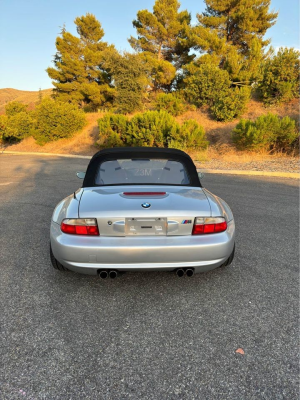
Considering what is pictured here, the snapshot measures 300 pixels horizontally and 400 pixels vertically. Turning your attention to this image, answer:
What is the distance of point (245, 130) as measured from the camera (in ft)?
48.3

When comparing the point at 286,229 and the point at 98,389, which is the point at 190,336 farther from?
the point at 286,229

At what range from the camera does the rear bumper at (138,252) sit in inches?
90.2

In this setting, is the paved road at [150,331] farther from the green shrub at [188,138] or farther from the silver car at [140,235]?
the green shrub at [188,138]

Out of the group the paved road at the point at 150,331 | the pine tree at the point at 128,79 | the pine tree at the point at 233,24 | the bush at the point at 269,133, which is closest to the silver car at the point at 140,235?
the paved road at the point at 150,331

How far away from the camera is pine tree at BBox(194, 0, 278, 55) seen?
26109mm

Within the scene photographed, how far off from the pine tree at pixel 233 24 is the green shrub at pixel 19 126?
19.4 metres

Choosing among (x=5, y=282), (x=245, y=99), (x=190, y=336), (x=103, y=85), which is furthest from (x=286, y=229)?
(x=103, y=85)

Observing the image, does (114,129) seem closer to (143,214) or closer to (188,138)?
(188,138)

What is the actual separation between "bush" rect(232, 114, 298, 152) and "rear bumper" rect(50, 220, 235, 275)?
43.7 ft

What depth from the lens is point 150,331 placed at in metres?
2.14

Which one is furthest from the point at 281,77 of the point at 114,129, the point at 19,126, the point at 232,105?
the point at 19,126

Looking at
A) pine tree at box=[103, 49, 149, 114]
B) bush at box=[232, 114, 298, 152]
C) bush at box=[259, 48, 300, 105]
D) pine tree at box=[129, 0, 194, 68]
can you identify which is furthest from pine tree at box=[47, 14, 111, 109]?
bush at box=[232, 114, 298, 152]

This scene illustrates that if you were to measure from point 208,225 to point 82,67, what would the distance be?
126 feet

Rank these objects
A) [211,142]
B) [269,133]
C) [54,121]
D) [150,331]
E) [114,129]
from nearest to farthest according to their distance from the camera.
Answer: [150,331]
[269,133]
[211,142]
[114,129]
[54,121]
